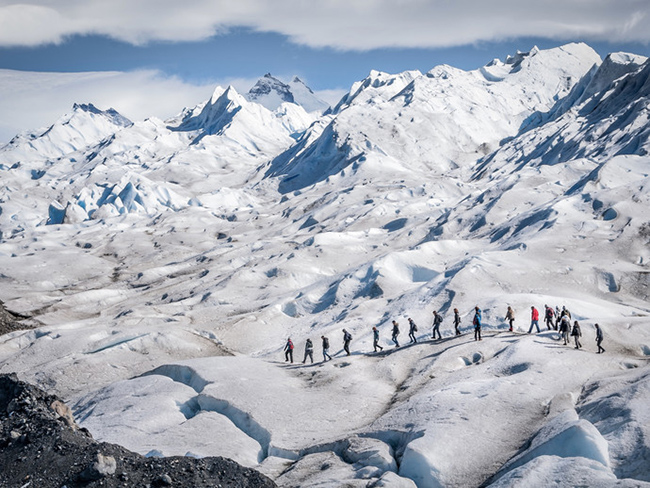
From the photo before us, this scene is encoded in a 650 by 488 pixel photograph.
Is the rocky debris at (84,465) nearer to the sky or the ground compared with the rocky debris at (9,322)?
nearer to the sky

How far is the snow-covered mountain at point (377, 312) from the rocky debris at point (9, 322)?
101 inches

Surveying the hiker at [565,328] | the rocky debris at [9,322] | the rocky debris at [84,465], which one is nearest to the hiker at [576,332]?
the hiker at [565,328]

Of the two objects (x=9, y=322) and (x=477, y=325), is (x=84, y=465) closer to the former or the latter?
(x=477, y=325)

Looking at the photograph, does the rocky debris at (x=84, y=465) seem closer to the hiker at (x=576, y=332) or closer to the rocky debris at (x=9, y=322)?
the hiker at (x=576, y=332)

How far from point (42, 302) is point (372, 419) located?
51221 millimetres

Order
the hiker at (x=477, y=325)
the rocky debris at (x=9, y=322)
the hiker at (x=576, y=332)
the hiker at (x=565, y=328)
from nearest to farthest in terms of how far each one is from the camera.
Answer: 1. the hiker at (x=576, y=332)
2. the hiker at (x=565, y=328)
3. the hiker at (x=477, y=325)
4. the rocky debris at (x=9, y=322)

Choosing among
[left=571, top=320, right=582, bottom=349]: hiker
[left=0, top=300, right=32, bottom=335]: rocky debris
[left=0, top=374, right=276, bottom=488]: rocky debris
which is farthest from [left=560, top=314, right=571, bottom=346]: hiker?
[left=0, top=300, right=32, bottom=335]: rocky debris

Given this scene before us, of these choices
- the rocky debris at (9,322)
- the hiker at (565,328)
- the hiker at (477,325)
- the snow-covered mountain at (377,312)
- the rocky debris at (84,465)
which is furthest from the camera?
the rocky debris at (9,322)

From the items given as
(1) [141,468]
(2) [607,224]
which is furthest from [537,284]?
(1) [141,468]

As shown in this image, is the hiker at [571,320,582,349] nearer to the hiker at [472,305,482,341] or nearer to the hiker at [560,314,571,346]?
the hiker at [560,314,571,346]

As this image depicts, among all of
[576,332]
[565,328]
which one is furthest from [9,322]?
[576,332]

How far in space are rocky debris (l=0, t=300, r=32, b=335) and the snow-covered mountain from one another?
2570 mm

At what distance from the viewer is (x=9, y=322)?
1848 inches

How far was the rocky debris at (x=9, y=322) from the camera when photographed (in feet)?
148
